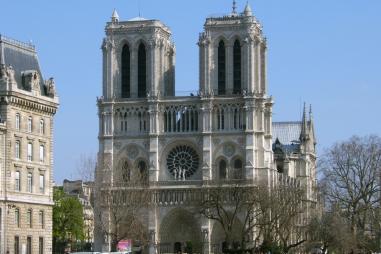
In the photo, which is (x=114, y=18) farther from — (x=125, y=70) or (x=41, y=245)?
(x=41, y=245)

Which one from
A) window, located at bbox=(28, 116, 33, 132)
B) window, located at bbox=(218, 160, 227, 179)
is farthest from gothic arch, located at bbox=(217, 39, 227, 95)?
window, located at bbox=(28, 116, 33, 132)

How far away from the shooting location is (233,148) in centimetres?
17238

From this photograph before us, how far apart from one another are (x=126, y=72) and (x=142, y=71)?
7.48 ft

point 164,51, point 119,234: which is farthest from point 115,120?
point 119,234

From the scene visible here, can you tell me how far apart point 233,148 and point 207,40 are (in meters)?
15.5

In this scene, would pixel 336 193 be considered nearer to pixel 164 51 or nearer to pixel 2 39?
pixel 2 39

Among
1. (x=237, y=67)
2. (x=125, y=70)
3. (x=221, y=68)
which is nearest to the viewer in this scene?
(x=237, y=67)

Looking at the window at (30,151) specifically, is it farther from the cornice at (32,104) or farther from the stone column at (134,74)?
the stone column at (134,74)

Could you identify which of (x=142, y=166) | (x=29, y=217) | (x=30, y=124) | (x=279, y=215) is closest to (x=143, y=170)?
(x=142, y=166)

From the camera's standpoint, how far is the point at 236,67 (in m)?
176

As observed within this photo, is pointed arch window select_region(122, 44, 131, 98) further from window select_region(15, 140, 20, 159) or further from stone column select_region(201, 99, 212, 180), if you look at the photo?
window select_region(15, 140, 20, 159)

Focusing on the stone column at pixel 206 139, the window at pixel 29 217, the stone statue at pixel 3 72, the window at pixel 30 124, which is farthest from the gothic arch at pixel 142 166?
the stone statue at pixel 3 72

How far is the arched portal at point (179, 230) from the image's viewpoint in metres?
174

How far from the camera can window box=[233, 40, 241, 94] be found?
175m
